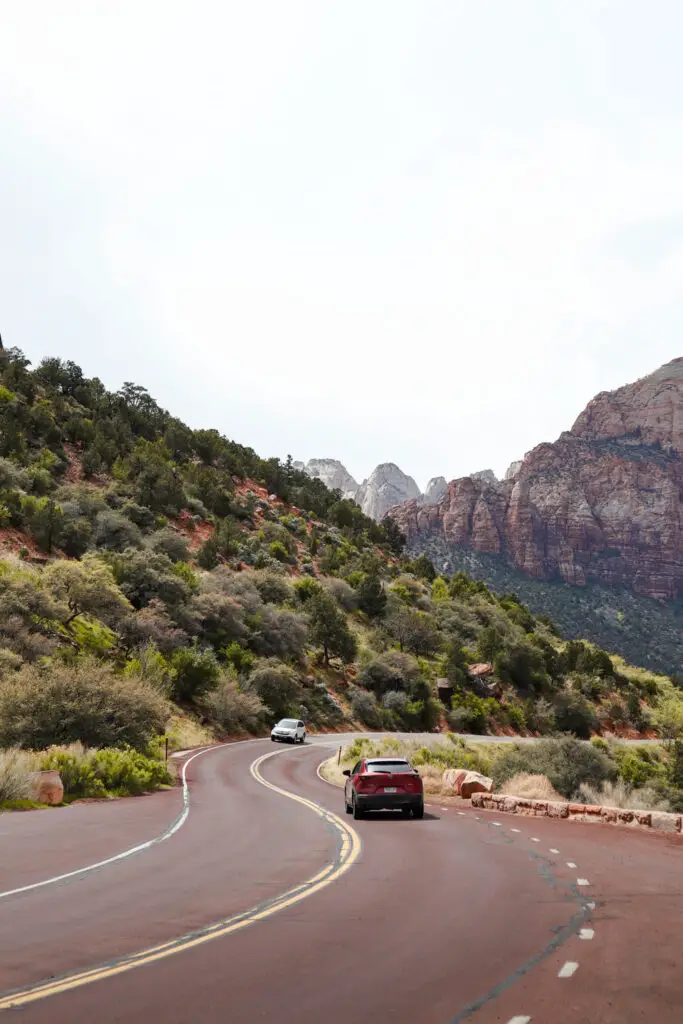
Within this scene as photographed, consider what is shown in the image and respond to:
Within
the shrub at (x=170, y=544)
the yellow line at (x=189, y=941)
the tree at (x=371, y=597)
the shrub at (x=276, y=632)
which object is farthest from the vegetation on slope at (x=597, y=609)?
the yellow line at (x=189, y=941)

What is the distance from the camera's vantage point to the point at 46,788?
61.7ft

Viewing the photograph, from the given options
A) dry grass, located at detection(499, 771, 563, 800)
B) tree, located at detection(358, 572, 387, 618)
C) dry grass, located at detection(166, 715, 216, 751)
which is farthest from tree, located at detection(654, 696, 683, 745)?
dry grass, located at detection(499, 771, 563, 800)

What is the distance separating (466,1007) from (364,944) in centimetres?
193

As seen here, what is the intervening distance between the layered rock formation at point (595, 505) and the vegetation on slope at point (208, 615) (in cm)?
6587

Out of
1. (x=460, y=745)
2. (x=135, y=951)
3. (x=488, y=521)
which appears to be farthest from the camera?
(x=488, y=521)

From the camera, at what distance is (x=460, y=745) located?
44281mm

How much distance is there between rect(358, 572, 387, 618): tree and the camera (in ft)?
237

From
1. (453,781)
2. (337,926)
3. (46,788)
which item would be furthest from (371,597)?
(337,926)

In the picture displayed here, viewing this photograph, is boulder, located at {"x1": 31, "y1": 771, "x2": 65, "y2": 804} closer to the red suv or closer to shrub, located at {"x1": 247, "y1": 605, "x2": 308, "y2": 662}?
the red suv

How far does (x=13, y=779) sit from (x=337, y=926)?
12724 millimetres

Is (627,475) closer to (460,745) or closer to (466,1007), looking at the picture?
(460,745)

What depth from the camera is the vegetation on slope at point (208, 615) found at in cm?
3442

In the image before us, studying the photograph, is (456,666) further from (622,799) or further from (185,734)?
(622,799)

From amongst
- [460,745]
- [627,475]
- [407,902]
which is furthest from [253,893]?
[627,475]
